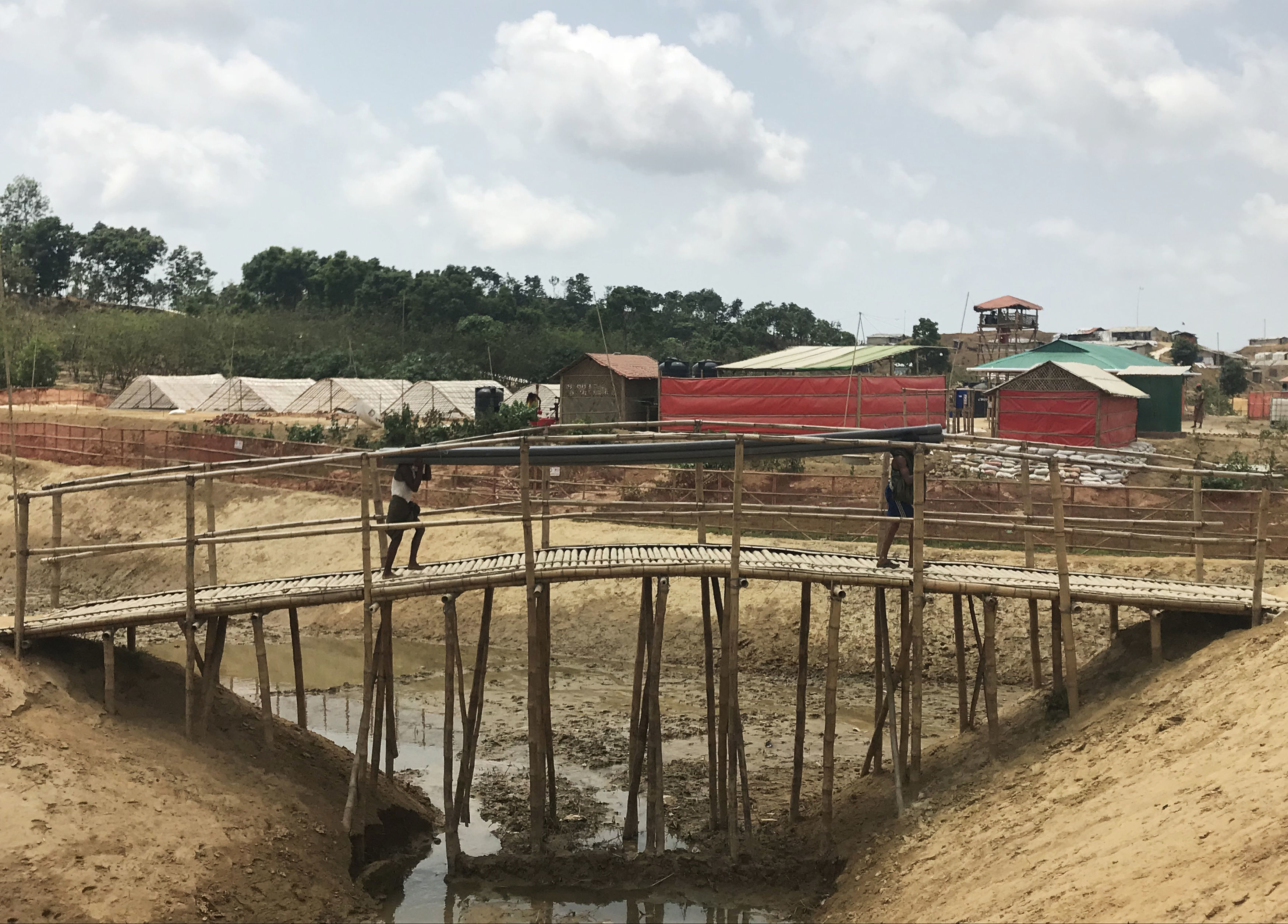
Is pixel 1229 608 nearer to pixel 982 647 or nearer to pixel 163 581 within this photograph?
pixel 982 647

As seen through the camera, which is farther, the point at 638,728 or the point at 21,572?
the point at 638,728

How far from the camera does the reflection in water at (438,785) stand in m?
10.2

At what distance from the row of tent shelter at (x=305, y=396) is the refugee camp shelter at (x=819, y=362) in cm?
742

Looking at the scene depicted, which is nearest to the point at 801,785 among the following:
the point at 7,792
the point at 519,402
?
the point at 7,792

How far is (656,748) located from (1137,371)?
92.3 ft

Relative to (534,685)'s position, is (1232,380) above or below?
above

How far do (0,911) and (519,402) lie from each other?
3095cm

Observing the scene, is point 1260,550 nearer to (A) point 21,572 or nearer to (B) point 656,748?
(B) point 656,748

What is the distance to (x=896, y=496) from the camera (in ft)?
38.8

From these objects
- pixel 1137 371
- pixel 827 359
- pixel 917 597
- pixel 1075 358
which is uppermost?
pixel 1075 358

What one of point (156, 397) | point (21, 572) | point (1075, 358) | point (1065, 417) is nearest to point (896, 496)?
point (21, 572)

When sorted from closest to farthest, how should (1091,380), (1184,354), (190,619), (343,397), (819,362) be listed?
1. (190,619)
2. (1091,380)
3. (819,362)
4. (343,397)
5. (1184,354)

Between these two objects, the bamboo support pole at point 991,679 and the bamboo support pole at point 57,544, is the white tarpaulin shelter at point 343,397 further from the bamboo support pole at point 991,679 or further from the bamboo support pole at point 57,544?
the bamboo support pole at point 991,679

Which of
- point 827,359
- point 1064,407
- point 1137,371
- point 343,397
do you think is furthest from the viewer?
point 343,397
